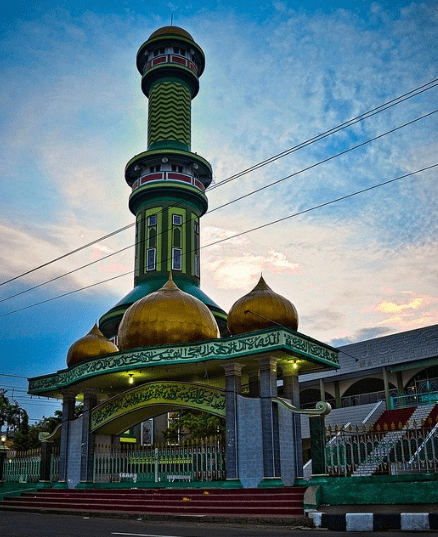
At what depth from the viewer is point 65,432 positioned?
20.0 metres

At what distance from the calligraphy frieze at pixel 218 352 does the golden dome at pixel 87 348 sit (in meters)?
2.04

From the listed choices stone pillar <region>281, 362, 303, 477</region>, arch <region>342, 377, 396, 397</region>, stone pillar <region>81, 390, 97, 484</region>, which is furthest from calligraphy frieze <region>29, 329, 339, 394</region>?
arch <region>342, 377, 396, 397</region>

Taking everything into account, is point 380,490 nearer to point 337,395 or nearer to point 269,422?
point 269,422

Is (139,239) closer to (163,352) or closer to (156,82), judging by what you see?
(156,82)

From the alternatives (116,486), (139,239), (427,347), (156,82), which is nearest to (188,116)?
(156,82)

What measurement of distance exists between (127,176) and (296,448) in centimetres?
2145

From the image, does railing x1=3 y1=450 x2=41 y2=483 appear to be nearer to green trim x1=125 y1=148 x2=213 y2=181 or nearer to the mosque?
the mosque

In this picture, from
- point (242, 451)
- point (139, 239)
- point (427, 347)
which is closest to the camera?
→ point (242, 451)

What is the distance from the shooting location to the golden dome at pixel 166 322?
18250 mm

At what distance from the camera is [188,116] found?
34.6 meters

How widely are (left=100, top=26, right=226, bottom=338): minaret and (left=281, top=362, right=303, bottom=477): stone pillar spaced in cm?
1204

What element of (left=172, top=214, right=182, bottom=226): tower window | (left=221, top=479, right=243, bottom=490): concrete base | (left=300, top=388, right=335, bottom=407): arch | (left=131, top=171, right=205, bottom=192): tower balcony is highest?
(left=131, top=171, right=205, bottom=192): tower balcony

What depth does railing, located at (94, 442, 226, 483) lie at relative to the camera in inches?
642

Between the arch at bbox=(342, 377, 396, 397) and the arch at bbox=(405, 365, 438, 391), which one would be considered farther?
the arch at bbox=(342, 377, 396, 397)
